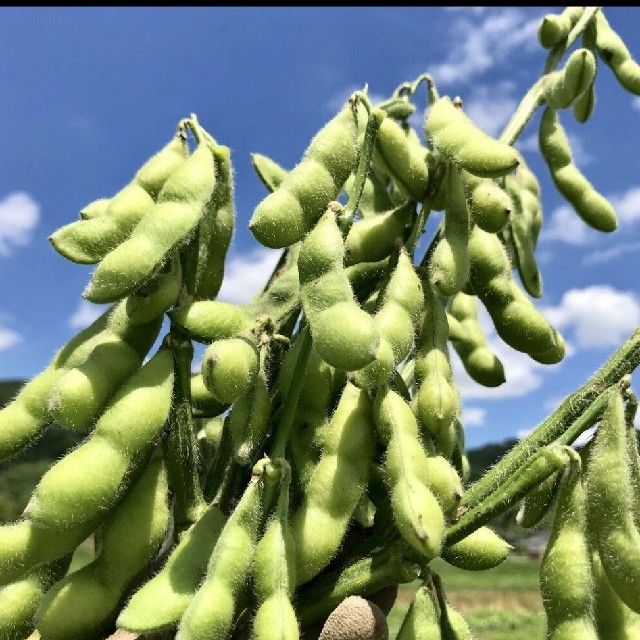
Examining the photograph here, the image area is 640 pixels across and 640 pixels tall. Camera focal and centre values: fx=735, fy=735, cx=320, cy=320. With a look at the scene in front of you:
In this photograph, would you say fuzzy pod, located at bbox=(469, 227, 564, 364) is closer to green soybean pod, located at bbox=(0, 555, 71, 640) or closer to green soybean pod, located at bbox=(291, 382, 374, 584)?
green soybean pod, located at bbox=(291, 382, 374, 584)

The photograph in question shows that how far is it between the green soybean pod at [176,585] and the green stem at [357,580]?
0.22 meters

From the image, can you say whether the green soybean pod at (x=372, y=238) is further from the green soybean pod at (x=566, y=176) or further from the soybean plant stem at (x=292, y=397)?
the green soybean pod at (x=566, y=176)

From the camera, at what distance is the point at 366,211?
1822mm

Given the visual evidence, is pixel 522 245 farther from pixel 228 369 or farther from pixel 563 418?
pixel 228 369

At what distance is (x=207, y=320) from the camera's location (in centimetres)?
136

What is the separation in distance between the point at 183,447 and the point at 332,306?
0.43m

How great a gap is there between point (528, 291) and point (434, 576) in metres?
0.99

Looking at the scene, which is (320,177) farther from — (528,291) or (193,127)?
(528,291)

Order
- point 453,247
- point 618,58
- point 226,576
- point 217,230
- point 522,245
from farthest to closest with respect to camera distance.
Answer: point 618,58 → point 522,245 → point 217,230 → point 453,247 → point 226,576

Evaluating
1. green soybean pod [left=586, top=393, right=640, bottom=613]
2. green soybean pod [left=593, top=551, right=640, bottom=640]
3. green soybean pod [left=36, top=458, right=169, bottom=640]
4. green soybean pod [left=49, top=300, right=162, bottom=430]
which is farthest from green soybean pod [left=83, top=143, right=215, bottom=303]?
green soybean pod [left=593, top=551, right=640, bottom=640]

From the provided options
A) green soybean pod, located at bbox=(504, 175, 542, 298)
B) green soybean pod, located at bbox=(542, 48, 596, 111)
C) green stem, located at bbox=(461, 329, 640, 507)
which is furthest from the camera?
green soybean pod, located at bbox=(504, 175, 542, 298)

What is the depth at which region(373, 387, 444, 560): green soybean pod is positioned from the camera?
1146 millimetres

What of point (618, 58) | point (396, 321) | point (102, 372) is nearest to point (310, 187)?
point (396, 321)

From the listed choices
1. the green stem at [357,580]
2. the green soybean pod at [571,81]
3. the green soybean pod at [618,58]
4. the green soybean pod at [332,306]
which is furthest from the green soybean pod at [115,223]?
the green soybean pod at [618,58]
